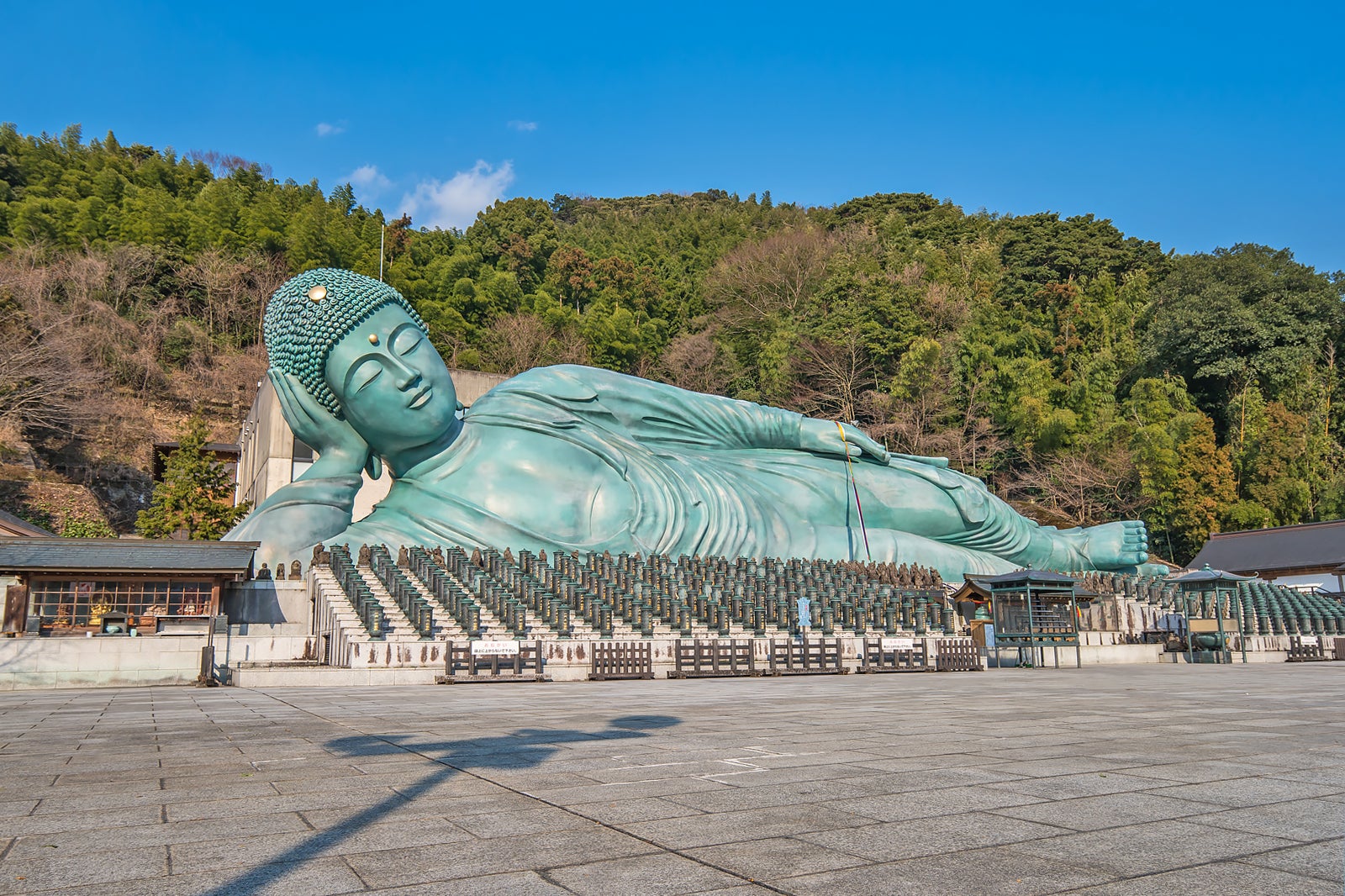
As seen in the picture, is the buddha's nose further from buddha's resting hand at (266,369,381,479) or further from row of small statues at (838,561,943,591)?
row of small statues at (838,561,943,591)

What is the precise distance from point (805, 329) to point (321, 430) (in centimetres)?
2277

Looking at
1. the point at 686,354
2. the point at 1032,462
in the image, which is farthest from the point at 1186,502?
the point at 686,354

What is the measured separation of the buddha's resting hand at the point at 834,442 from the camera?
67.3 feet

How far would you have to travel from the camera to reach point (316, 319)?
648 inches

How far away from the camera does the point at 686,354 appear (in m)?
41.3

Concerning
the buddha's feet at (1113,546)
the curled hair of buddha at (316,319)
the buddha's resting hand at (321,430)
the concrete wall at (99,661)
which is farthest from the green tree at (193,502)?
the buddha's feet at (1113,546)

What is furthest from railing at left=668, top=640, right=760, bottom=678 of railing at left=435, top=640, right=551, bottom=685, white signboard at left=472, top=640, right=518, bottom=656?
white signboard at left=472, top=640, right=518, bottom=656

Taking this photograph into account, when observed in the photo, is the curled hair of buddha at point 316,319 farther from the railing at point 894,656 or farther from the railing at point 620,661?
the railing at point 894,656

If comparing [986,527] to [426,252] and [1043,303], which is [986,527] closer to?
[1043,303]

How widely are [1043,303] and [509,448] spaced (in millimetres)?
28574

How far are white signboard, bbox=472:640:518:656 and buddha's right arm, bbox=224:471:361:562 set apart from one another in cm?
604

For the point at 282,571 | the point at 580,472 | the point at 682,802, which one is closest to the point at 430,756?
the point at 682,802

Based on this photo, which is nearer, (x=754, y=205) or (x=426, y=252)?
(x=426, y=252)

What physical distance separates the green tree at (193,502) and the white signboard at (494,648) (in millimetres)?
15121
